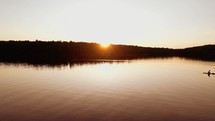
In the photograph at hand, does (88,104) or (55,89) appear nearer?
(88,104)

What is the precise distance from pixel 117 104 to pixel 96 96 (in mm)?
8004

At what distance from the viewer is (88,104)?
45625 millimetres

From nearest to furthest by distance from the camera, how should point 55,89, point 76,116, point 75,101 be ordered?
1. point 76,116
2. point 75,101
3. point 55,89

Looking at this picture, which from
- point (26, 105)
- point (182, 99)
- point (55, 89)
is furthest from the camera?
point (55, 89)

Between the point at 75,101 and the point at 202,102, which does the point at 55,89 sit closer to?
the point at 75,101

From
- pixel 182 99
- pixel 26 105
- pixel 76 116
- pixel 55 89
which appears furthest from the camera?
pixel 55 89

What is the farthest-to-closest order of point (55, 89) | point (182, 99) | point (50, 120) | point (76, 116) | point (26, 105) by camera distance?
point (55, 89) → point (182, 99) → point (26, 105) → point (76, 116) → point (50, 120)

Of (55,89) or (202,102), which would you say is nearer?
(202,102)

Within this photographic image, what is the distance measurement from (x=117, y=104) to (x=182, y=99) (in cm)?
1417

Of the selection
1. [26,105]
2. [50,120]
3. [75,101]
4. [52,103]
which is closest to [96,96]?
[75,101]

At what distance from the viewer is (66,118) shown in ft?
120

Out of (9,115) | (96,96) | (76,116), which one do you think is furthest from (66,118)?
(96,96)

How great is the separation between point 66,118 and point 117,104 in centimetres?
1217

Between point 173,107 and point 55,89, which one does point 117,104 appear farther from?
point 55,89
